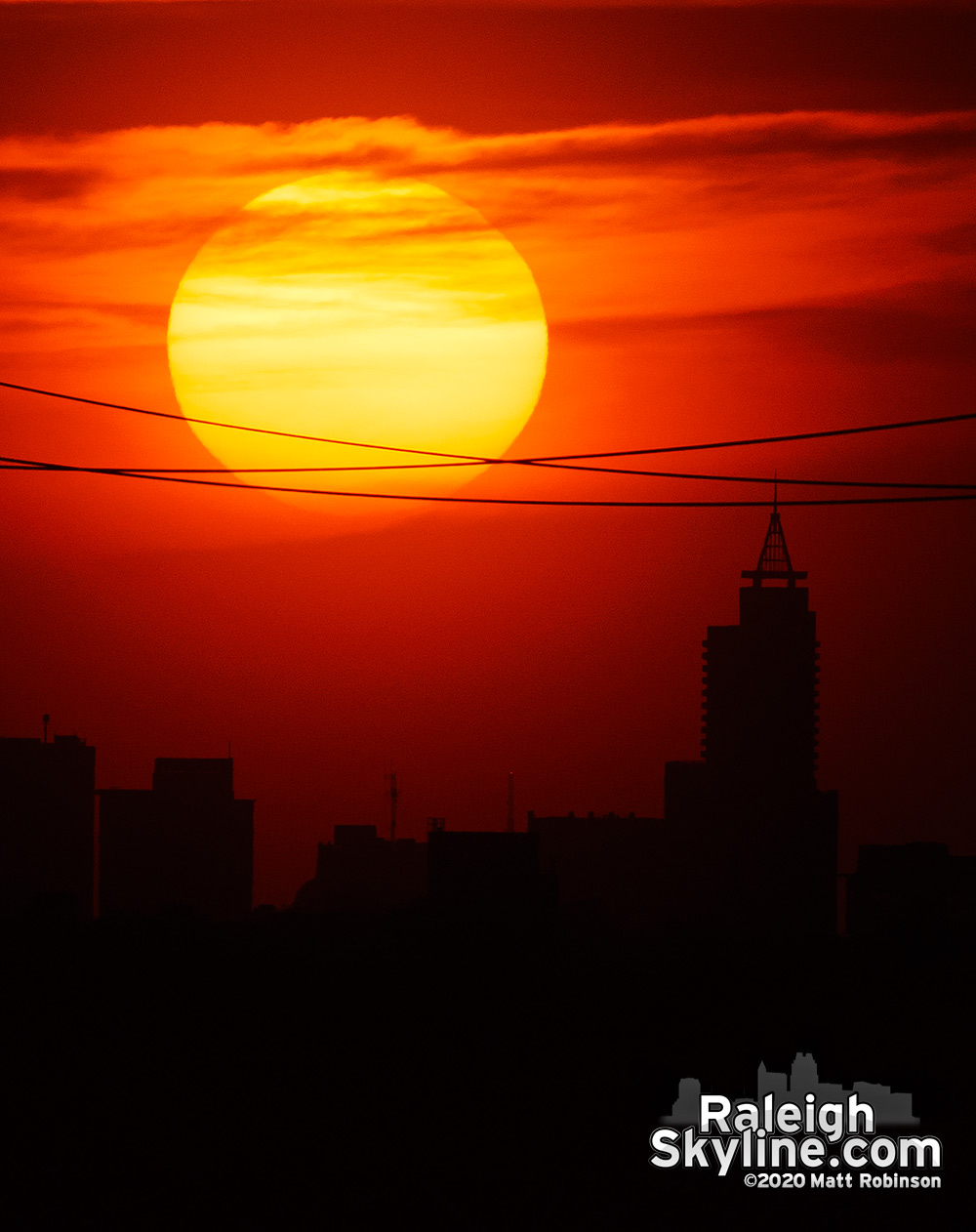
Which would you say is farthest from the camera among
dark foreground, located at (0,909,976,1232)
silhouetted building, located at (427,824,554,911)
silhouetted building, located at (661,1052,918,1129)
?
silhouetted building, located at (427,824,554,911)

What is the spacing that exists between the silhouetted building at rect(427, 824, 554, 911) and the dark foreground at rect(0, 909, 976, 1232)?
10214cm

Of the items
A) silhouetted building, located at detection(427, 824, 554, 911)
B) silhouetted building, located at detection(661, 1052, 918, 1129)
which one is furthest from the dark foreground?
silhouetted building, located at detection(427, 824, 554, 911)

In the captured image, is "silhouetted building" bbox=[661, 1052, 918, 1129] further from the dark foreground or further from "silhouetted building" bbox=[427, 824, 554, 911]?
"silhouetted building" bbox=[427, 824, 554, 911]

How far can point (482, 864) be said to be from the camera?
15362cm

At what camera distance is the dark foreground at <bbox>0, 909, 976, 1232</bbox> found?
2636 centimetres

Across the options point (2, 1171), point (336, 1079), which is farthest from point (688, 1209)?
point (2, 1171)

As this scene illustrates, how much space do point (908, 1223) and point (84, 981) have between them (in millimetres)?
18711

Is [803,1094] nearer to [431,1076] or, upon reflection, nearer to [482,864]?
[431,1076]

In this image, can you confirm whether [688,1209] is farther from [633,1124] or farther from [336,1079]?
[336,1079]

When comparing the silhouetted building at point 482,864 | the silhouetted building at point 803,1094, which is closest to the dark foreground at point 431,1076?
the silhouetted building at point 803,1094

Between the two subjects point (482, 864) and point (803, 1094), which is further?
point (482, 864)

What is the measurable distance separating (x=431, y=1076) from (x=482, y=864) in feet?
402

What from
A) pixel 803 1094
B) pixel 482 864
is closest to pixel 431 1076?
pixel 803 1094

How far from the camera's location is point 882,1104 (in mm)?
29766
